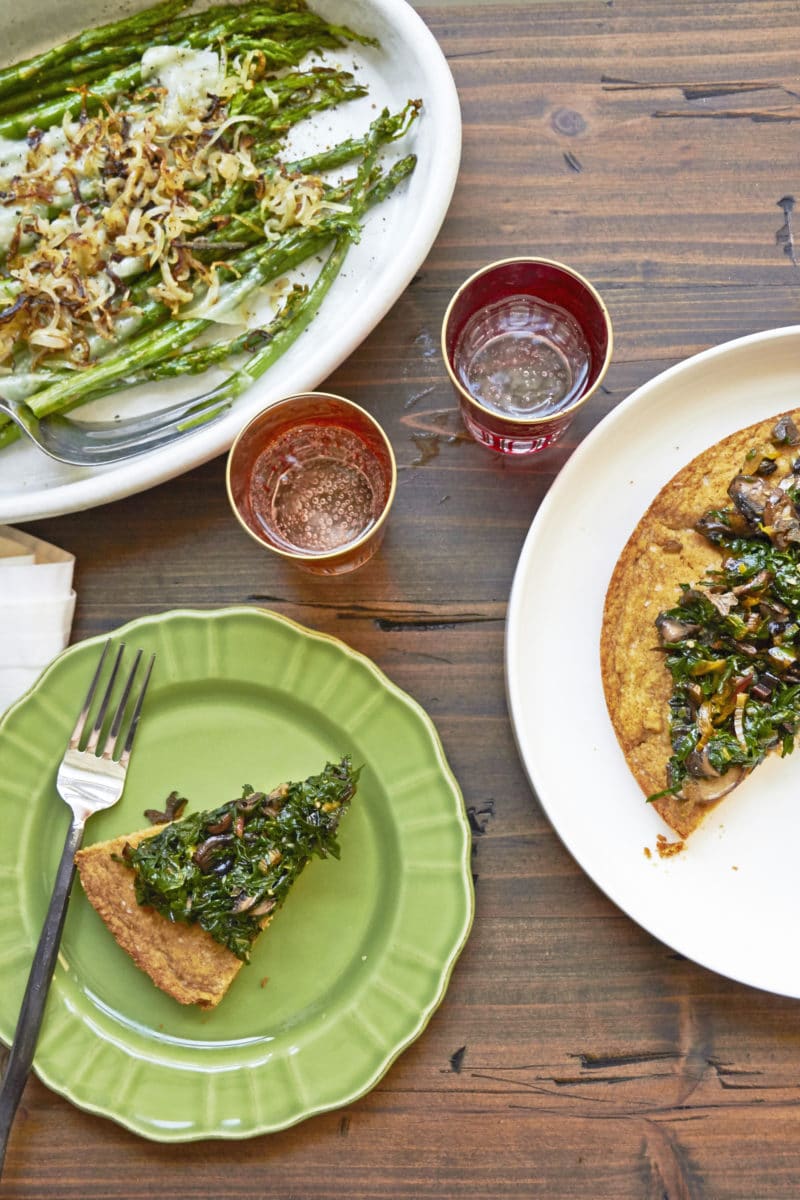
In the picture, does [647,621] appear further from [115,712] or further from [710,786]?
[115,712]

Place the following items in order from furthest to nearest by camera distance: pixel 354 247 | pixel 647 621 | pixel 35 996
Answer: pixel 354 247 < pixel 647 621 < pixel 35 996

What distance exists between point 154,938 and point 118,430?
1614 millimetres

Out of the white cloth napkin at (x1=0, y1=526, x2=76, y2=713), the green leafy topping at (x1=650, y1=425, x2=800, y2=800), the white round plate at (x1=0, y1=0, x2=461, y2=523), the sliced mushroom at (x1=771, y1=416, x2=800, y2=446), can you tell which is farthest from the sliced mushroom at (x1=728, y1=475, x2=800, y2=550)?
the white cloth napkin at (x1=0, y1=526, x2=76, y2=713)

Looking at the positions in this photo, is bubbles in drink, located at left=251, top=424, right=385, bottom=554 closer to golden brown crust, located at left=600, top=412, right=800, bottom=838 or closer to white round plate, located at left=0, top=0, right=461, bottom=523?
white round plate, located at left=0, top=0, right=461, bottom=523

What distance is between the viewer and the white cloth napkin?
9.75 feet

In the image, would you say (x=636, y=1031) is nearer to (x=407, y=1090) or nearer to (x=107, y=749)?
(x=407, y=1090)

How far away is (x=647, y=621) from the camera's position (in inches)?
113

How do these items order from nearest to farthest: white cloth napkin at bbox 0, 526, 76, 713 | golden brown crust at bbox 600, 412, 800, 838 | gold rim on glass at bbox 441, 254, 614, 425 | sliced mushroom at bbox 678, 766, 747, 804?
1. gold rim on glass at bbox 441, 254, 614, 425
2. sliced mushroom at bbox 678, 766, 747, 804
3. golden brown crust at bbox 600, 412, 800, 838
4. white cloth napkin at bbox 0, 526, 76, 713

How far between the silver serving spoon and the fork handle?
1.18 metres

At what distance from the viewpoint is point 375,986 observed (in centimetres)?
280

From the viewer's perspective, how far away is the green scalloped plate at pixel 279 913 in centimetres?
277

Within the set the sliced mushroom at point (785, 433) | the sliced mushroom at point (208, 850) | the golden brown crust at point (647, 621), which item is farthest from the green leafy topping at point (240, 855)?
the sliced mushroom at point (785, 433)

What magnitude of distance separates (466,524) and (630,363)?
78 centimetres

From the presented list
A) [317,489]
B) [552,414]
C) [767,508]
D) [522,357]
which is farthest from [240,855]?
[767,508]
